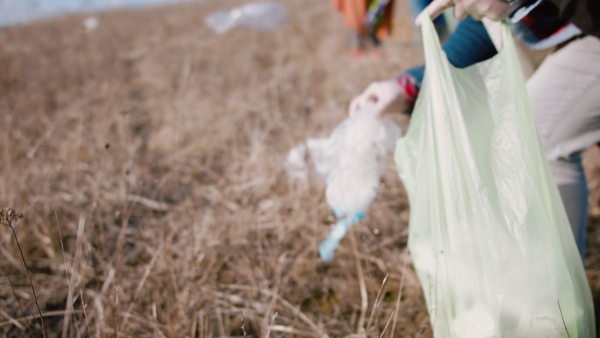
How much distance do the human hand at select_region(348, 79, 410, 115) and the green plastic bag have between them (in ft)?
0.36

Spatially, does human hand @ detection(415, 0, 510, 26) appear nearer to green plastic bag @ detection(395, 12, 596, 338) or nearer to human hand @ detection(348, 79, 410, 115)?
green plastic bag @ detection(395, 12, 596, 338)

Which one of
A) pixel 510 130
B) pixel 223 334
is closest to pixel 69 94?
pixel 223 334

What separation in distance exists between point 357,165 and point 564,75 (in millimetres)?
424

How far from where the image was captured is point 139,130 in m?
2.10

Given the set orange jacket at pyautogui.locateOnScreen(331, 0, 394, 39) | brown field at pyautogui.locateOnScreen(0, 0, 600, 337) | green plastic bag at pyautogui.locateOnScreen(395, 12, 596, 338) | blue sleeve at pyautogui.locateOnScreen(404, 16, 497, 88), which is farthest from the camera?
orange jacket at pyautogui.locateOnScreen(331, 0, 394, 39)

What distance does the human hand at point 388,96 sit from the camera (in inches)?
28.6

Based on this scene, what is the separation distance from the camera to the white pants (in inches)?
23.2

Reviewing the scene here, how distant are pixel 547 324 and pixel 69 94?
308 centimetres

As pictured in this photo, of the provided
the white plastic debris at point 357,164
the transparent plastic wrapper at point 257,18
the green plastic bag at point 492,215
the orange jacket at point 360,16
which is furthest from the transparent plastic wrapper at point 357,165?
the transparent plastic wrapper at point 257,18

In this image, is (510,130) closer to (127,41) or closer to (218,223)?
(218,223)

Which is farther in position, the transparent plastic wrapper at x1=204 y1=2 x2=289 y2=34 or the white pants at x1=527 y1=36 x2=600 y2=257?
the transparent plastic wrapper at x1=204 y1=2 x2=289 y2=34

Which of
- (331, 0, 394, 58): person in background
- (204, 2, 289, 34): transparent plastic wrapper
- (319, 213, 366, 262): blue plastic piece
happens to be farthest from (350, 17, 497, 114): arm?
(204, 2, 289, 34): transparent plastic wrapper

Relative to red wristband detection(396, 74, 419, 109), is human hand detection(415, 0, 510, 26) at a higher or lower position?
higher

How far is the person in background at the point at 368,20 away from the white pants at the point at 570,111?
2238 millimetres
